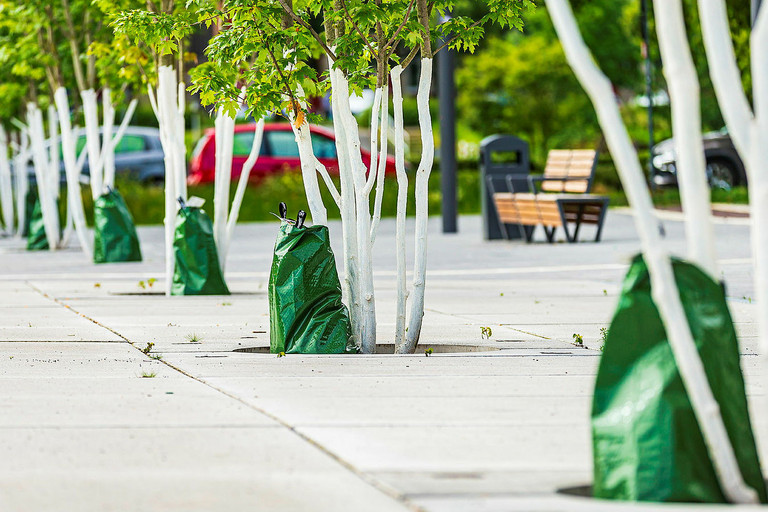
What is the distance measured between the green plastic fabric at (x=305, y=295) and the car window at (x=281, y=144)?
19.0 m

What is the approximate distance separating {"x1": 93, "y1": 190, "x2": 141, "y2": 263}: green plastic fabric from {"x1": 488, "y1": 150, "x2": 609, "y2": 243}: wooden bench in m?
4.68

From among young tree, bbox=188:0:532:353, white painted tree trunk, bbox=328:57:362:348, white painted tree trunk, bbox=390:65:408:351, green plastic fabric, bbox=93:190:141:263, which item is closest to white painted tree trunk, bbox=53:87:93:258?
green plastic fabric, bbox=93:190:141:263

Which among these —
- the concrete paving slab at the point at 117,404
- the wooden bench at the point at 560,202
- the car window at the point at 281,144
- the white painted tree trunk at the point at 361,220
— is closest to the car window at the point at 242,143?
the car window at the point at 281,144

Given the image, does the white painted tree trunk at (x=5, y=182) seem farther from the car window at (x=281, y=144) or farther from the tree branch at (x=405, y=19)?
the tree branch at (x=405, y=19)

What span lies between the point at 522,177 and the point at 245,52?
10513 mm

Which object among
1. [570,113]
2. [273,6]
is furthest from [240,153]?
[273,6]

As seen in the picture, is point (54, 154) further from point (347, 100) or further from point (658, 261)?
point (658, 261)

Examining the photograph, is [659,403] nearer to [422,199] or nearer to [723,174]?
[422,199]

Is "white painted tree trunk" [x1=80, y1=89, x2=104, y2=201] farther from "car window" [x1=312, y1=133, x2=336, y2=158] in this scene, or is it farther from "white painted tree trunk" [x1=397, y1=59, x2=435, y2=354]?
"car window" [x1=312, y1=133, x2=336, y2=158]

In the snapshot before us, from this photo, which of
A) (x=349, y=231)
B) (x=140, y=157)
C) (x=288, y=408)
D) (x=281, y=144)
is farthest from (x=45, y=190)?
(x=288, y=408)

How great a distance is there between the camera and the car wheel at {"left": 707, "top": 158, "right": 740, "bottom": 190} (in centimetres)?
2667

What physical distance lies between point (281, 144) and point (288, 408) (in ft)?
69.7

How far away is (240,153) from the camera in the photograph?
2664 centimetres

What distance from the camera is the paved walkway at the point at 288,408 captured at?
4.69 m
